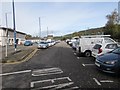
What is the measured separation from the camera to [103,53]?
12.3 metres

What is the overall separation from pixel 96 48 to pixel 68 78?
5855 millimetres

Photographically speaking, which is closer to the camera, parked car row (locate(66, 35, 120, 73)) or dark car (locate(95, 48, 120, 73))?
dark car (locate(95, 48, 120, 73))

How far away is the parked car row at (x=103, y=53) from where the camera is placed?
27.7 feet

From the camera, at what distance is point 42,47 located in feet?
108

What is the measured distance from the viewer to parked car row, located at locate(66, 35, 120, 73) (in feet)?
27.7

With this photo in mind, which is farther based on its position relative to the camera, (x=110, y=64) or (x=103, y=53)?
(x=103, y=53)

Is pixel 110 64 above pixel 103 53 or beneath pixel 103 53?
beneath

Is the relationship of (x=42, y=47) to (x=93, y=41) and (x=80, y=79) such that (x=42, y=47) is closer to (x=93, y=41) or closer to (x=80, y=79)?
(x=93, y=41)

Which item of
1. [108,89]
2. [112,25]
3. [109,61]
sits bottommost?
[108,89]

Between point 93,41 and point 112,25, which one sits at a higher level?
point 112,25

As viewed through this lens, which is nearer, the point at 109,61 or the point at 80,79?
the point at 80,79

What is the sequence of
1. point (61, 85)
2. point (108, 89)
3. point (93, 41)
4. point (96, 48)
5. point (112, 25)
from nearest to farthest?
point (108, 89) < point (61, 85) < point (96, 48) < point (93, 41) < point (112, 25)

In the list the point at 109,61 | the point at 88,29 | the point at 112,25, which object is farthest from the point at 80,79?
the point at 88,29

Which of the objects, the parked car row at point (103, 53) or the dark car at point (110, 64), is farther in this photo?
the parked car row at point (103, 53)
